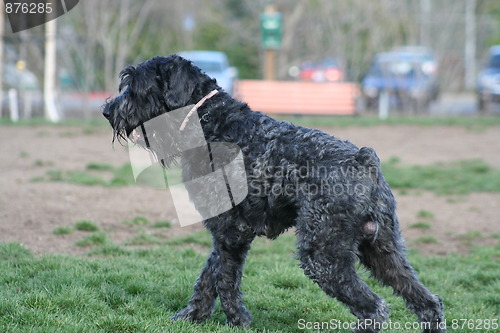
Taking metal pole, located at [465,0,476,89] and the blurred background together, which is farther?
metal pole, located at [465,0,476,89]

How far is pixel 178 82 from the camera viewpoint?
450 cm

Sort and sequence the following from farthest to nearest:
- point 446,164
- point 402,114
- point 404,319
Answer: point 402,114 < point 446,164 < point 404,319

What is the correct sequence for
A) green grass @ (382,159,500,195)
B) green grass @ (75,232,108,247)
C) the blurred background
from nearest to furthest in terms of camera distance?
green grass @ (75,232,108,247)
green grass @ (382,159,500,195)
the blurred background

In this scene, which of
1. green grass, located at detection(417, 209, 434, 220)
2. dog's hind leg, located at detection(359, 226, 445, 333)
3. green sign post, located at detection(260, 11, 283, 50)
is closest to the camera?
dog's hind leg, located at detection(359, 226, 445, 333)

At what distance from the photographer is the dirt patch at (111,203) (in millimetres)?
7223

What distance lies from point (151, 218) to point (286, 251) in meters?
2.09

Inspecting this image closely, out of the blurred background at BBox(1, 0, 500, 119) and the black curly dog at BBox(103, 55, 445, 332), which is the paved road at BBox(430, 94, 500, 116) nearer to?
the blurred background at BBox(1, 0, 500, 119)

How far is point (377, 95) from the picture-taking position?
A: 23109 mm

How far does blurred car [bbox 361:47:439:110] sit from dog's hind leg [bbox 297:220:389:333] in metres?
18.0

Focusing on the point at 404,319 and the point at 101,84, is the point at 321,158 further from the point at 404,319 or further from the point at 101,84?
the point at 101,84

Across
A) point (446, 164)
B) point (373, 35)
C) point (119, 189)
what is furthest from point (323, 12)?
point (119, 189)

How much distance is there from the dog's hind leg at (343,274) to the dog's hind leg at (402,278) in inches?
10.7

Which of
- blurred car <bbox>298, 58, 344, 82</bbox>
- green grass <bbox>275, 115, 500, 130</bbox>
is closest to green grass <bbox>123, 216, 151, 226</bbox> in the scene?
green grass <bbox>275, 115, 500, 130</bbox>

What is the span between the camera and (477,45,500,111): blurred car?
71.0 ft
